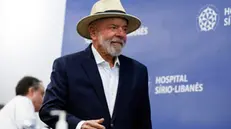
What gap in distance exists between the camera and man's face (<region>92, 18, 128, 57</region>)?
2.51m

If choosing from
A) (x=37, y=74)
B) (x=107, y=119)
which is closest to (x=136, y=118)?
(x=107, y=119)

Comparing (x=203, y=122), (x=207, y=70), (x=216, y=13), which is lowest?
(x=203, y=122)

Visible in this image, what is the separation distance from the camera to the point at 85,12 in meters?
4.04

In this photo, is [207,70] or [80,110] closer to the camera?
[80,110]

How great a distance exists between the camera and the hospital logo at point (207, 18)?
129 inches

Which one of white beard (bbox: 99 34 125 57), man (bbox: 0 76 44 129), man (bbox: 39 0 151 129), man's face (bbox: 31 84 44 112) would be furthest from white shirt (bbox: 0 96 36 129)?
white beard (bbox: 99 34 125 57)

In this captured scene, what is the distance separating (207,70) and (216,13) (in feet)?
1.07

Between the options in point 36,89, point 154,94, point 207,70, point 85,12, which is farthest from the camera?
point 36,89

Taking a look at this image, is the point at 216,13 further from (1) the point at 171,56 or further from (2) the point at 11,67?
(2) the point at 11,67

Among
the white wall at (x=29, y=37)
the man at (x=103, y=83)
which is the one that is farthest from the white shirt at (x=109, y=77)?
the white wall at (x=29, y=37)

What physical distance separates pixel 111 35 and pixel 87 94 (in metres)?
0.28

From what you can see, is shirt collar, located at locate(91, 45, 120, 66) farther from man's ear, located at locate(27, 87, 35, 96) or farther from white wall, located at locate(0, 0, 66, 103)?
white wall, located at locate(0, 0, 66, 103)

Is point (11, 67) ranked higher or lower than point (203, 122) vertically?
higher

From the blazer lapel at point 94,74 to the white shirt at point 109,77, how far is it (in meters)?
0.03
